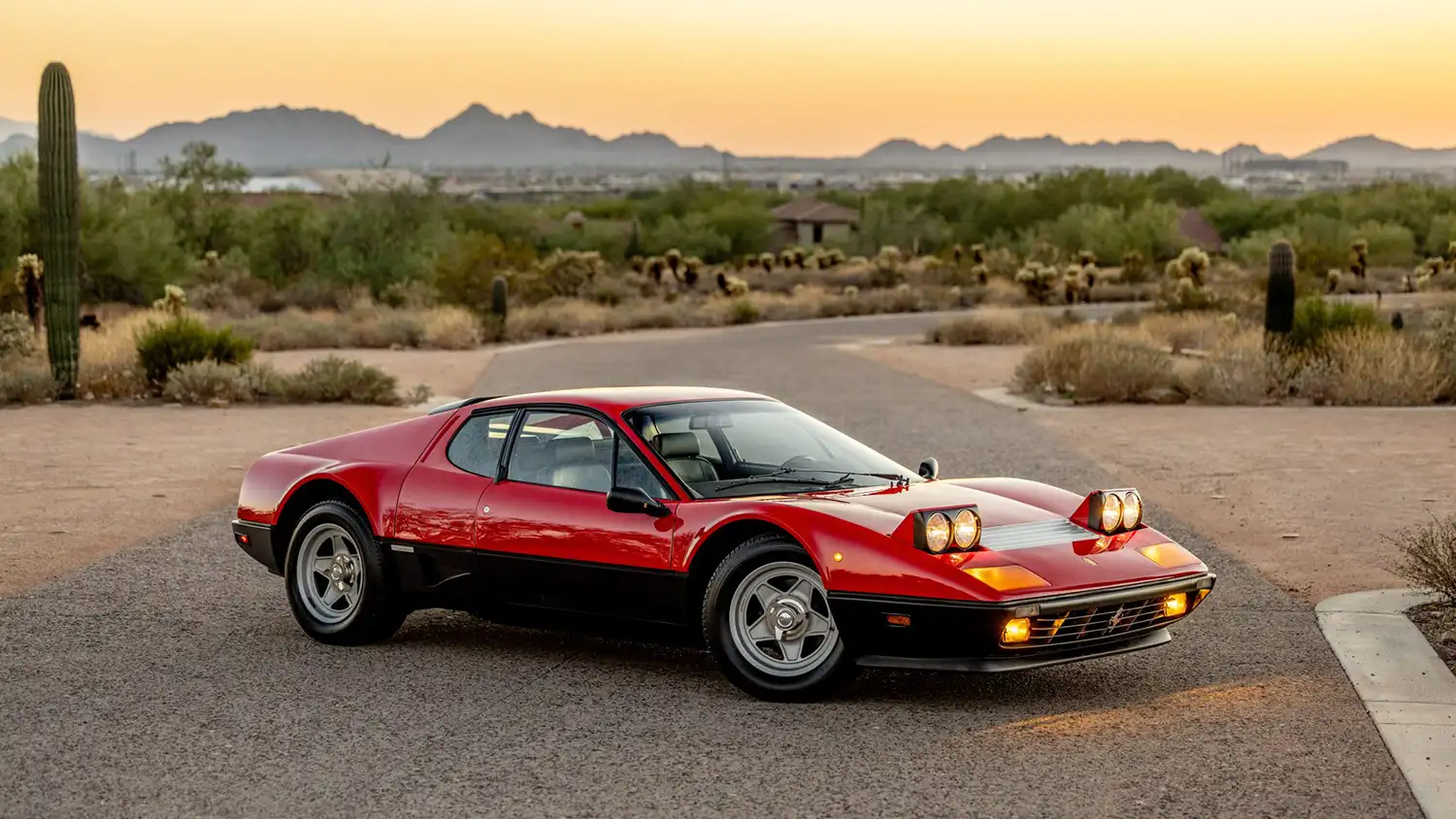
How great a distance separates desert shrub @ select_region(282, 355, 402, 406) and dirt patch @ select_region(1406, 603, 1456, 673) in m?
16.6

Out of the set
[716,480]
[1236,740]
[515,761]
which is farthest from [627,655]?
[1236,740]

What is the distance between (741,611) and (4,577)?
18.8ft

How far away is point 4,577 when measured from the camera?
1132 centimetres

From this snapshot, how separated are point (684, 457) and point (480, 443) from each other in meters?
1.12

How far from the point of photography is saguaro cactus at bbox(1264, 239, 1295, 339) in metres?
25.3

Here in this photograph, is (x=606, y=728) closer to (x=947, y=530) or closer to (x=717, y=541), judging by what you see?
(x=717, y=541)

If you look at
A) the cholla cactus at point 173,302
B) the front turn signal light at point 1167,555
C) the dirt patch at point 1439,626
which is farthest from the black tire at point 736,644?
the cholla cactus at point 173,302

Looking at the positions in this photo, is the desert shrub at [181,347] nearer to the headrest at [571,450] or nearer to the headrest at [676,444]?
the headrest at [571,450]

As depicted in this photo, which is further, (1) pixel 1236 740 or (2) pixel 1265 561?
(2) pixel 1265 561

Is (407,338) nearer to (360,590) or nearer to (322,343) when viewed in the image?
(322,343)

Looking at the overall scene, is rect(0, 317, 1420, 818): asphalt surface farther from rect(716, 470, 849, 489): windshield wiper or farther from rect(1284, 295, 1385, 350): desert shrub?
rect(1284, 295, 1385, 350): desert shrub

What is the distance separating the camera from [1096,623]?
7.62m

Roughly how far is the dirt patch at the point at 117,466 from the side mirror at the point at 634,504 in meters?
4.53

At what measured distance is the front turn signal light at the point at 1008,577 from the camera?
24.1 feet
